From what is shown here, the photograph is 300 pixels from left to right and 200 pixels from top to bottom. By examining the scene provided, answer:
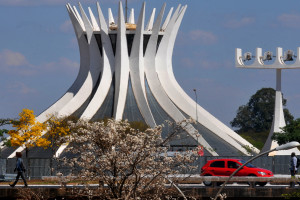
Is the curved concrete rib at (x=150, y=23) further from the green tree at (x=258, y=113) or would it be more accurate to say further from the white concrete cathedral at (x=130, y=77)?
the green tree at (x=258, y=113)

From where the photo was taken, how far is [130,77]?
7362 centimetres

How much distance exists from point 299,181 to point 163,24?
41.4 metres

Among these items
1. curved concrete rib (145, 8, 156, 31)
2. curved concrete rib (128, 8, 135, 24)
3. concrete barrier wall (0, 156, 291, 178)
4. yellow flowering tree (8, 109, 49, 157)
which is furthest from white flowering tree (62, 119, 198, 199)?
curved concrete rib (128, 8, 135, 24)

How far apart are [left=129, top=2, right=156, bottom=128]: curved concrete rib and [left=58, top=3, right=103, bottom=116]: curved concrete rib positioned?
3024mm

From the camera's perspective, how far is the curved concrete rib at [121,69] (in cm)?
7006

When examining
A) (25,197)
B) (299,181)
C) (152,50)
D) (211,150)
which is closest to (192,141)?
(211,150)

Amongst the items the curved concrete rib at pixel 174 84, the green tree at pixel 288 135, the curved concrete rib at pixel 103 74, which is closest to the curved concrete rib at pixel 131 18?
the curved concrete rib at pixel 103 74

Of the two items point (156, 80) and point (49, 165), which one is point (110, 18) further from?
point (49, 165)

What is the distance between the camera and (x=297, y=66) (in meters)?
61.6

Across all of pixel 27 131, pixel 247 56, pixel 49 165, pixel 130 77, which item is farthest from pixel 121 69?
pixel 49 165

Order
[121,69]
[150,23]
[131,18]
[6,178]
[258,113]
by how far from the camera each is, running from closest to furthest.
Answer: [6,178]
[121,69]
[150,23]
[131,18]
[258,113]

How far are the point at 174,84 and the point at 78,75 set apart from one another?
879cm

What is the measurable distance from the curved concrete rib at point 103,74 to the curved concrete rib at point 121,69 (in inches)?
28.6

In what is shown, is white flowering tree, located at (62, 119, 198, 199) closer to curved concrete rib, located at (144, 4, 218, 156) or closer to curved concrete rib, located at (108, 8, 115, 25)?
curved concrete rib, located at (144, 4, 218, 156)
